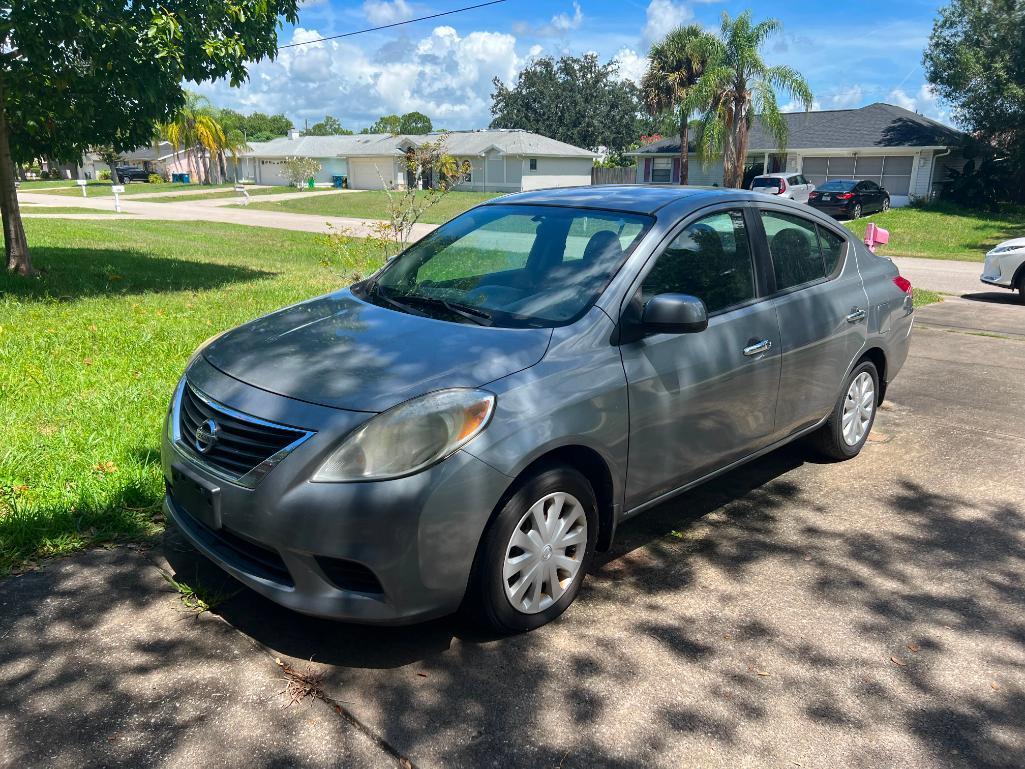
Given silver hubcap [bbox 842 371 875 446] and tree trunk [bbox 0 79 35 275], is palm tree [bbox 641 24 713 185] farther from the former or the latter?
silver hubcap [bbox 842 371 875 446]

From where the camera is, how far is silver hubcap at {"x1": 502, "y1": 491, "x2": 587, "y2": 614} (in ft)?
10.5

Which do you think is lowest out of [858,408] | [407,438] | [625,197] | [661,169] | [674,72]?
[858,408]

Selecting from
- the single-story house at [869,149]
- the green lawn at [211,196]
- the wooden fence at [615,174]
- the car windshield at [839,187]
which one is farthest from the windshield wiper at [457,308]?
the wooden fence at [615,174]

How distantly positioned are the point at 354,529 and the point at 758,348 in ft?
7.57

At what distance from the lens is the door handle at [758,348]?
13.5ft

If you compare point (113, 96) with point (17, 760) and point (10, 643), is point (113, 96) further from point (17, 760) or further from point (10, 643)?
point (17, 760)

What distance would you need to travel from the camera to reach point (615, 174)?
54.3 m

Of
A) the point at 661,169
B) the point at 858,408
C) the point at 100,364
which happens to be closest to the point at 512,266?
the point at 858,408

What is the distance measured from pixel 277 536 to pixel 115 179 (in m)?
74.9

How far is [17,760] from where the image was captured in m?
2.58

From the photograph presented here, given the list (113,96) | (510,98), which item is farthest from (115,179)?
(113,96)

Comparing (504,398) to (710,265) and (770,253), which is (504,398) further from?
(770,253)

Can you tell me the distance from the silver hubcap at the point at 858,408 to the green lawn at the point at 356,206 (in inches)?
970

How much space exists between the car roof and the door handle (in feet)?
2.50
